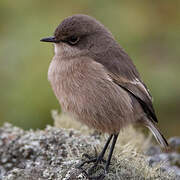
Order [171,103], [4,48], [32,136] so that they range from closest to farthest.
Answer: [32,136] → [171,103] → [4,48]

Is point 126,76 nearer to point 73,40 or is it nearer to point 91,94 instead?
point 91,94

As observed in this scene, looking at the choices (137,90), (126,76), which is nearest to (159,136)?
(137,90)

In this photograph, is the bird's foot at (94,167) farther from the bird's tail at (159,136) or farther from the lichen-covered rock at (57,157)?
the bird's tail at (159,136)

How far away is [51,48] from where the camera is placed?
A: 9242mm

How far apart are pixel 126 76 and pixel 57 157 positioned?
4.48ft

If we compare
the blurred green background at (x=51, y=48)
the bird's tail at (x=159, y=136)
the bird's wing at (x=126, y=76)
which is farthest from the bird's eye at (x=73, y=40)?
the blurred green background at (x=51, y=48)

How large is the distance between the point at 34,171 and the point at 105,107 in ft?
3.91

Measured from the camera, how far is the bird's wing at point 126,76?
17.3 feet

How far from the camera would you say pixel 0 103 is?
8.55 meters

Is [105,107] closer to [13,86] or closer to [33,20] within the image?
[13,86]

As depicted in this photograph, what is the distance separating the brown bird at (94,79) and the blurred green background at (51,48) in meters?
2.89

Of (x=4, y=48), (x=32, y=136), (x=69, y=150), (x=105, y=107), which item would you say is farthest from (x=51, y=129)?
(x=4, y=48)

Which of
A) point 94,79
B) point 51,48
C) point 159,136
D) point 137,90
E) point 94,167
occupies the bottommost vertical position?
point 94,167

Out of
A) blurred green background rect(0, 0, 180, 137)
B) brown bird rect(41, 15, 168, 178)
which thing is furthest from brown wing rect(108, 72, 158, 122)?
blurred green background rect(0, 0, 180, 137)
